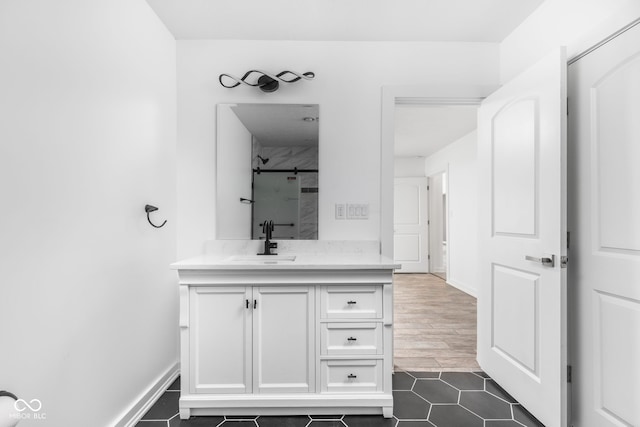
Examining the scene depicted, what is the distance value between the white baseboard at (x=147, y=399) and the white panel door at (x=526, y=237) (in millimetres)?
2141

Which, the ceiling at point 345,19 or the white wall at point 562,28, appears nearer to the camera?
the white wall at point 562,28

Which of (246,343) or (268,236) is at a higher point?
(268,236)

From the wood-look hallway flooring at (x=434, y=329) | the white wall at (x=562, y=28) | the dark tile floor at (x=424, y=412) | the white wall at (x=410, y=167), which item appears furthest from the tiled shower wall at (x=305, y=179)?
the white wall at (x=410, y=167)

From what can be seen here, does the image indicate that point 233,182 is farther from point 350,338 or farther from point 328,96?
point 350,338

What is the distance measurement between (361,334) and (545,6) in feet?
7.09

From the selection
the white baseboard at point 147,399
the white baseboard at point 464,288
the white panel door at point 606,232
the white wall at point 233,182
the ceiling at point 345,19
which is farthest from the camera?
the white baseboard at point 464,288

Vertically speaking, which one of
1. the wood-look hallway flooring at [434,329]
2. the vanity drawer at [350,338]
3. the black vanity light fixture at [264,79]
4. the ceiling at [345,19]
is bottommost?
the wood-look hallway flooring at [434,329]

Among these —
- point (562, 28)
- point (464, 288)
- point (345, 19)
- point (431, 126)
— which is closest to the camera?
point (562, 28)

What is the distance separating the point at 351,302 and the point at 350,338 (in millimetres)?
197

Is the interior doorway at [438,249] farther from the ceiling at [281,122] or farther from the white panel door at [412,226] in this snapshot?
the ceiling at [281,122]

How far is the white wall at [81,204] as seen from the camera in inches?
43.1

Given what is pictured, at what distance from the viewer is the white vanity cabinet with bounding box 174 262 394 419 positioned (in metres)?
1.74

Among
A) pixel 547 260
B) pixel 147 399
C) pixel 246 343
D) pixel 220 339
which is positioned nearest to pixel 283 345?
pixel 246 343

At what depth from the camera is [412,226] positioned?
6.61m
